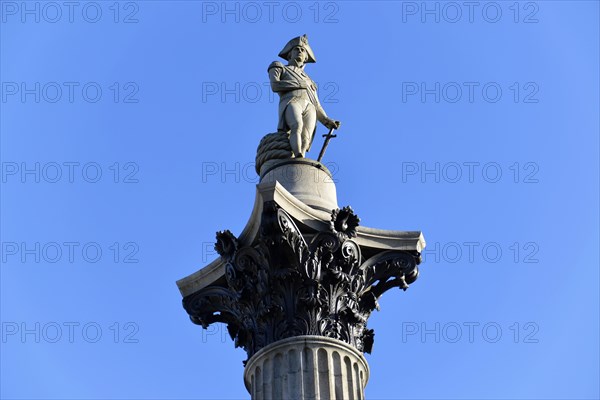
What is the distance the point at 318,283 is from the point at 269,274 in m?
0.94

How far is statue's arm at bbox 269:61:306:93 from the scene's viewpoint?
31.2 meters

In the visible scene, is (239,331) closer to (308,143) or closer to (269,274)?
(269,274)

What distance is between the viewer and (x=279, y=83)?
31.3 m

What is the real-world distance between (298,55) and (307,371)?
906 centimetres

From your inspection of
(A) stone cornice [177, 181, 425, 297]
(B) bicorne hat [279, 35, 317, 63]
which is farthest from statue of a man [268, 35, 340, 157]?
(A) stone cornice [177, 181, 425, 297]

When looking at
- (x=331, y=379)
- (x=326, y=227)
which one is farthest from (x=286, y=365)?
(x=326, y=227)

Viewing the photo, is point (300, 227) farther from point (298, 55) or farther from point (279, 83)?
point (298, 55)

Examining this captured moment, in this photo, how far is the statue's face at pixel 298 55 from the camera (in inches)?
1272

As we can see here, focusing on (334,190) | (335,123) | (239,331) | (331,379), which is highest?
(335,123)

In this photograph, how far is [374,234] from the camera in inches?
1097

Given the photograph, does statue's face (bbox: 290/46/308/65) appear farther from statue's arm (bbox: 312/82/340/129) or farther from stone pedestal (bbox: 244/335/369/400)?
stone pedestal (bbox: 244/335/369/400)

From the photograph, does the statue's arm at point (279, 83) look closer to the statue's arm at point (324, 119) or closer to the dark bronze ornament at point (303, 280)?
the statue's arm at point (324, 119)

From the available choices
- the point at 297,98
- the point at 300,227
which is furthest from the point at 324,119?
the point at 300,227

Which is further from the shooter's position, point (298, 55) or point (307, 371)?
point (298, 55)
